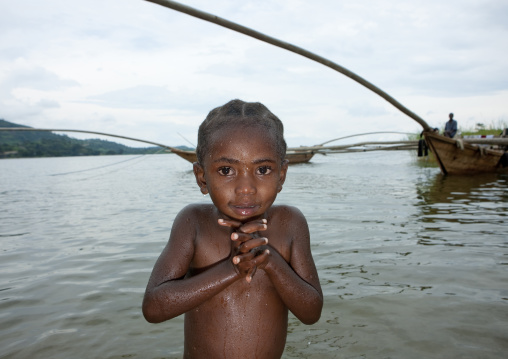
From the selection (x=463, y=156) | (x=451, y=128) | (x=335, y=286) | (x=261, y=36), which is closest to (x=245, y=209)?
(x=335, y=286)

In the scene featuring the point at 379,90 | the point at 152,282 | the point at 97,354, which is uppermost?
the point at 379,90

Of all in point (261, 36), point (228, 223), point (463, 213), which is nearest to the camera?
point (228, 223)

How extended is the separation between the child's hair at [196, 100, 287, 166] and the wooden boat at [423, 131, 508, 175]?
11.8 metres

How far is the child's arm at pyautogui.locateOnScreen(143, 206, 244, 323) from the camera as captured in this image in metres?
1.51

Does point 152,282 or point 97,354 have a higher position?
point 152,282

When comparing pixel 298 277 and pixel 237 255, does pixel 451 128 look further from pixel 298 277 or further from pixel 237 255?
pixel 237 255

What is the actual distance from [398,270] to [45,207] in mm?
7894

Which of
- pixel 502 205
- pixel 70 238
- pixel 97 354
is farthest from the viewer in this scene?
pixel 502 205

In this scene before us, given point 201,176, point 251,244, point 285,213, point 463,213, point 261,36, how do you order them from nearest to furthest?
point 251,244, point 201,176, point 285,213, point 261,36, point 463,213

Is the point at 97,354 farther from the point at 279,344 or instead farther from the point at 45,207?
the point at 45,207

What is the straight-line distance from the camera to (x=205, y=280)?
1.52 m

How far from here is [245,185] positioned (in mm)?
1558

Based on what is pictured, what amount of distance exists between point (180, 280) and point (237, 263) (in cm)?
34

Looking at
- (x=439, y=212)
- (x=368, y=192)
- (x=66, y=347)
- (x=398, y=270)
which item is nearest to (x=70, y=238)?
(x=66, y=347)
